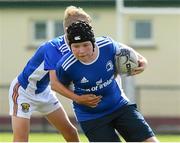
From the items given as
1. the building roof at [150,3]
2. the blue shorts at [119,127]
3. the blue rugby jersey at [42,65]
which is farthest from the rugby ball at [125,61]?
the building roof at [150,3]

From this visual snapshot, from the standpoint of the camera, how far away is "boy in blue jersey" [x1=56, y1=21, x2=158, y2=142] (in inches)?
313

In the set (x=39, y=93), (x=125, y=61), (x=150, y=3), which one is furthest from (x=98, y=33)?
(x=125, y=61)

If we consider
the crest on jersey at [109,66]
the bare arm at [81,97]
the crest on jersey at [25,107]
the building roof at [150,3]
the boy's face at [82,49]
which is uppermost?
the boy's face at [82,49]

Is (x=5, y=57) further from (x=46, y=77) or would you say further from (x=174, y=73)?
(x=46, y=77)

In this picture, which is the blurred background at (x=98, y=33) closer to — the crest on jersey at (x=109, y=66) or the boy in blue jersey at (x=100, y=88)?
the boy in blue jersey at (x=100, y=88)

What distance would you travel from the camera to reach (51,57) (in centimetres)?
860

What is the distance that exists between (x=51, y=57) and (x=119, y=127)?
999 millimetres

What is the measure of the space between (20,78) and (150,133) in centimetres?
181

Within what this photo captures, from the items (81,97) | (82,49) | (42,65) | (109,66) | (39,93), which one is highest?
(82,49)

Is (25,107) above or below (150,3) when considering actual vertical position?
below

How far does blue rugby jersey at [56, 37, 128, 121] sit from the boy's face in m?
0.13

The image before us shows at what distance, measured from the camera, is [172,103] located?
21.4 m

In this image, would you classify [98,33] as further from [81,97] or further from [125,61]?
[81,97]

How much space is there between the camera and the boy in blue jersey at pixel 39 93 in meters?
8.62
